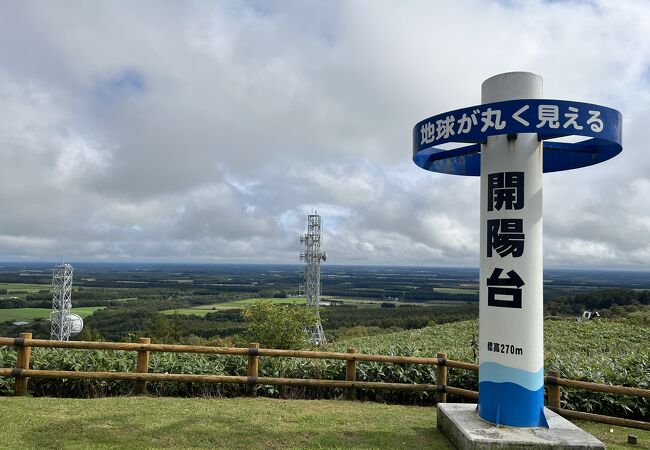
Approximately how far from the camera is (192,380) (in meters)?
7.47

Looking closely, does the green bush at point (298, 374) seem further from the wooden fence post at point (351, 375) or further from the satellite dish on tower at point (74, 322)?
the satellite dish on tower at point (74, 322)

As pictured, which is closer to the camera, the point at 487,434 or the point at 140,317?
the point at 487,434

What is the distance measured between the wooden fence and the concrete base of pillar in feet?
4.62

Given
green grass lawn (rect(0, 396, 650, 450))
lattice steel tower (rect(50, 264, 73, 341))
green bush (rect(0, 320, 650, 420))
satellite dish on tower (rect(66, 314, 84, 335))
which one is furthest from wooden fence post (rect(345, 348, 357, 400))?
lattice steel tower (rect(50, 264, 73, 341))

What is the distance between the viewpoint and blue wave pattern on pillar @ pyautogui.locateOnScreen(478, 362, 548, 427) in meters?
5.69

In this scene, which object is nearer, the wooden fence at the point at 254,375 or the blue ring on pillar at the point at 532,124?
the blue ring on pillar at the point at 532,124

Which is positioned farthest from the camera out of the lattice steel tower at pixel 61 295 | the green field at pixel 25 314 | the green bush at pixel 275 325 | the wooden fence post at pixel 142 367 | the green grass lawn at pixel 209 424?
the green field at pixel 25 314

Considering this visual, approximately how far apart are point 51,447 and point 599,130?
706cm

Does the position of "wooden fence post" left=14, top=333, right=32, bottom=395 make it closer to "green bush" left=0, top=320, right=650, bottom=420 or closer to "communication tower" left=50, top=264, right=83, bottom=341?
"green bush" left=0, top=320, right=650, bottom=420

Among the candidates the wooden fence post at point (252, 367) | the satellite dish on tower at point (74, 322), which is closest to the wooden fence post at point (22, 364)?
the wooden fence post at point (252, 367)

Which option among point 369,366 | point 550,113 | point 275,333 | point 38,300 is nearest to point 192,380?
point 369,366

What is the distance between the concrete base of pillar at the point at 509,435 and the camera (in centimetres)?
514

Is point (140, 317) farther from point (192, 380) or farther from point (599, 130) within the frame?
point (599, 130)

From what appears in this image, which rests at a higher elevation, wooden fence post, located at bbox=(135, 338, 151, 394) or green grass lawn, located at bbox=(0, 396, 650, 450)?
wooden fence post, located at bbox=(135, 338, 151, 394)
